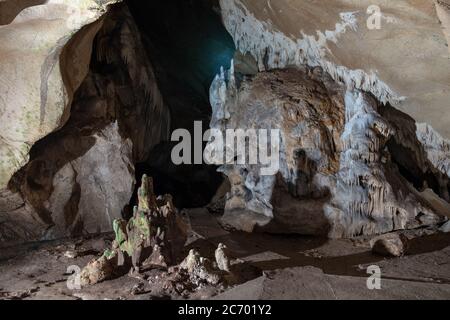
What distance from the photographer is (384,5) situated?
18.9ft

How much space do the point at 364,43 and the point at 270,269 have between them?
436cm

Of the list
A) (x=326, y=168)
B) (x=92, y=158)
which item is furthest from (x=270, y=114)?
(x=92, y=158)

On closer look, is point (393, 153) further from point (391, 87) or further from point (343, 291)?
point (343, 291)

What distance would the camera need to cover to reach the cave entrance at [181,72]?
36.2 feet

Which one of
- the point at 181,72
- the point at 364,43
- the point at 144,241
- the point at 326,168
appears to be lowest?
the point at 144,241

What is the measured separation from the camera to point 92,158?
25.4ft

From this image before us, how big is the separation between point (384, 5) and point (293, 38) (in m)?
3.03

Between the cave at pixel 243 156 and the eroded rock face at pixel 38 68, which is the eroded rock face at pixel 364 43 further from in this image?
the eroded rock face at pixel 38 68

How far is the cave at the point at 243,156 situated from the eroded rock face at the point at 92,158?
28mm

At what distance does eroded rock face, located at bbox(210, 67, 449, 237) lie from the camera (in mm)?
7645

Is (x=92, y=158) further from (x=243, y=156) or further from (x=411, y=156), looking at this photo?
(x=411, y=156)

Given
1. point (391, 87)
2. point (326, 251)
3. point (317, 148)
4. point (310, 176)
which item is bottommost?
point (326, 251)

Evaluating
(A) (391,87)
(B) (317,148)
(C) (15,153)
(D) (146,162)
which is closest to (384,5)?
(A) (391,87)
